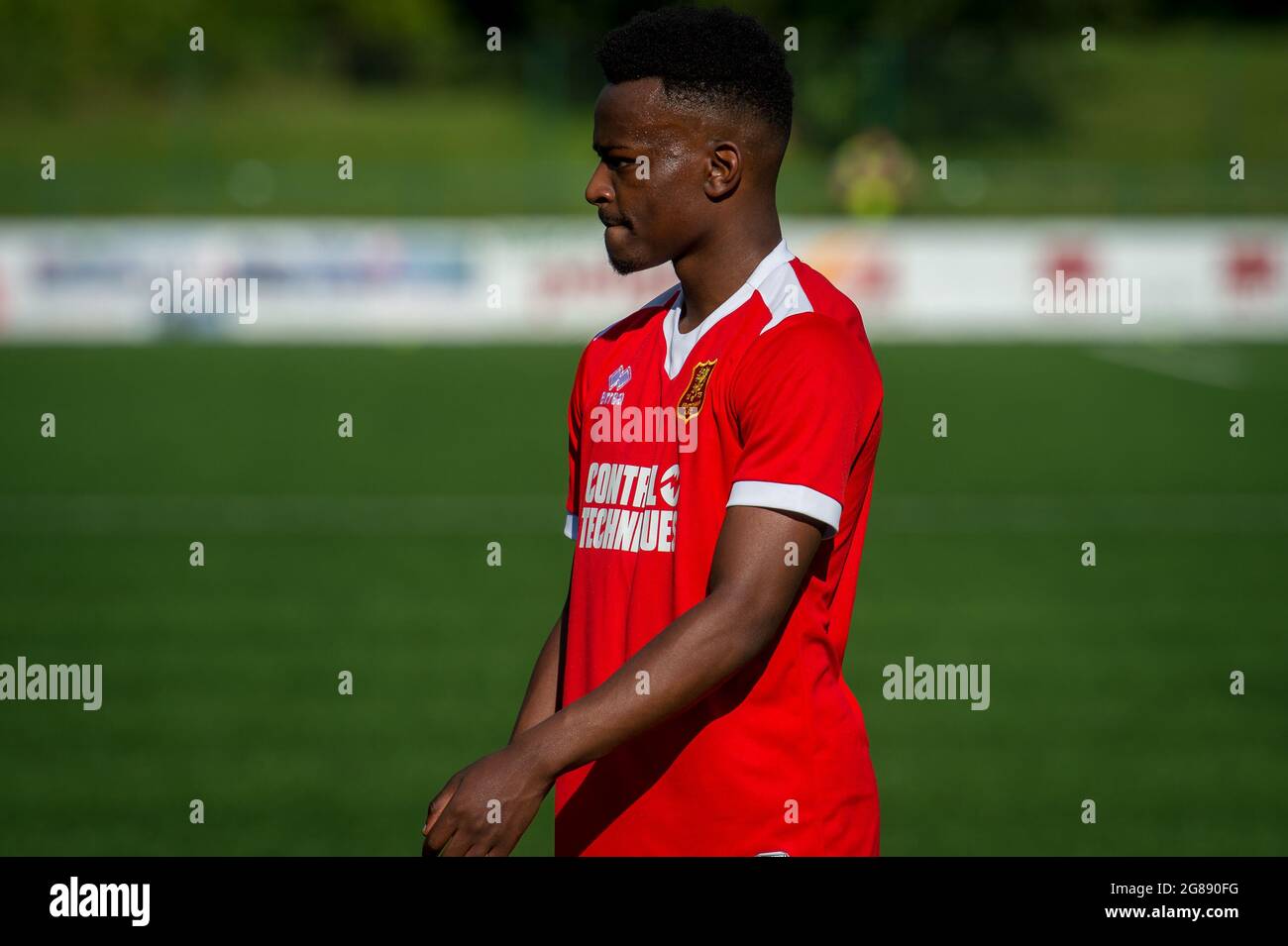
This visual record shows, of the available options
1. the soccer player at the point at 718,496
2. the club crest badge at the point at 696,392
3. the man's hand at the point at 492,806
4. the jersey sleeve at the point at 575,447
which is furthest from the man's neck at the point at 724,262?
the man's hand at the point at 492,806

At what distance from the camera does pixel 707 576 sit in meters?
2.66

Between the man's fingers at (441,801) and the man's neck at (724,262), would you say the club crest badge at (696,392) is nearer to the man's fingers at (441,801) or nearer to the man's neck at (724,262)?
the man's neck at (724,262)

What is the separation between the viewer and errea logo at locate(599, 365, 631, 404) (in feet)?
9.41

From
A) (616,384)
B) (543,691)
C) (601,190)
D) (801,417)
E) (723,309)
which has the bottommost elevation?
(543,691)

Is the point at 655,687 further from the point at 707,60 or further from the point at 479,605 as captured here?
the point at 479,605

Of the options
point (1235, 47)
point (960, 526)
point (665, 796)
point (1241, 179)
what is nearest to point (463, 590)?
point (960, 526)

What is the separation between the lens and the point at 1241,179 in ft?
88.5

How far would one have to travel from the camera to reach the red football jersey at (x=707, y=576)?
258 cm

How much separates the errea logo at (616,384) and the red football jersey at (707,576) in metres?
0.01

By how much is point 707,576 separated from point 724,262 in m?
0.53

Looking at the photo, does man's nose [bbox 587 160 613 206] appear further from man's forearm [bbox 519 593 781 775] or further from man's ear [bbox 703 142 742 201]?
man's forearm [bbox 519 593 781 775]

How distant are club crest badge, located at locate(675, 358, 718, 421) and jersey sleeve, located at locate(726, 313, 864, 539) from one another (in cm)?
8

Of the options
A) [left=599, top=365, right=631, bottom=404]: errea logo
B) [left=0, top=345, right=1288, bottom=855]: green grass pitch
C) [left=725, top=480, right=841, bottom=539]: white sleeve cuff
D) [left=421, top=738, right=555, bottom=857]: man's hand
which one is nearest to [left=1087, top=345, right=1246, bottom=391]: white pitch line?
[left=0, top=345, right=1288, bottom=855]: green grass pitch

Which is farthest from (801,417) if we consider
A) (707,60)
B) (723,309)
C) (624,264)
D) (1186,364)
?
(1186,364)
